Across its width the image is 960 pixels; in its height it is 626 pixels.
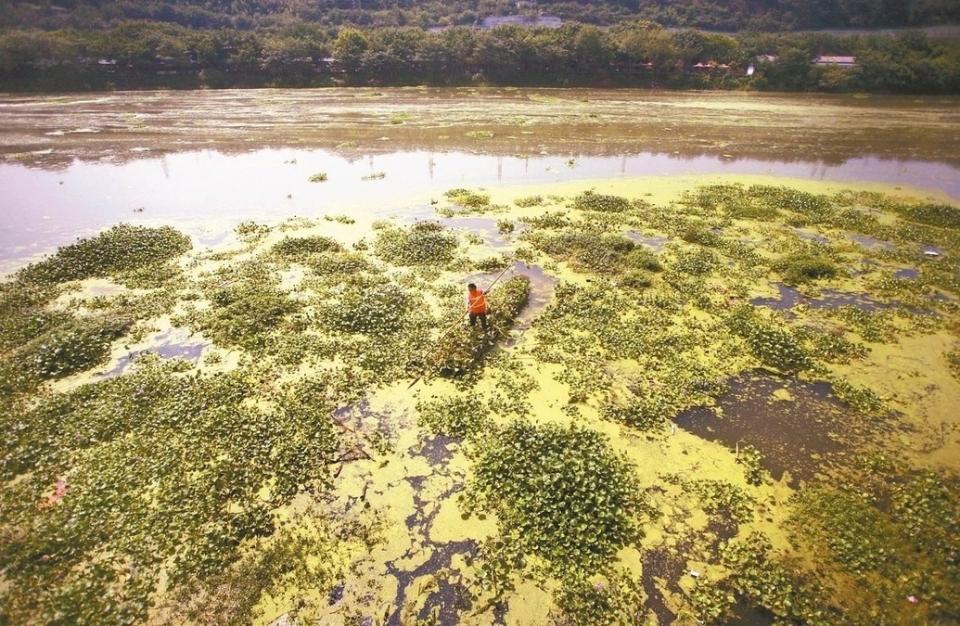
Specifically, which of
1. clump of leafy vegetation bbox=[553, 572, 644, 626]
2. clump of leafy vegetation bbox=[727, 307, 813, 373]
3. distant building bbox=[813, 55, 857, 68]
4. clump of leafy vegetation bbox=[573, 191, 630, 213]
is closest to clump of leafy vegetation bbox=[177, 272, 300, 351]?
clump of leafy vegetation bbox=[553, 572, 644, 626]

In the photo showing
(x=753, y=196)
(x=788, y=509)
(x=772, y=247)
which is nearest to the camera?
(x=788, y=509)

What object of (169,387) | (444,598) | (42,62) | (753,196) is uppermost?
(42,62)

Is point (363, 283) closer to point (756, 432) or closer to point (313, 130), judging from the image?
point (756, 432)

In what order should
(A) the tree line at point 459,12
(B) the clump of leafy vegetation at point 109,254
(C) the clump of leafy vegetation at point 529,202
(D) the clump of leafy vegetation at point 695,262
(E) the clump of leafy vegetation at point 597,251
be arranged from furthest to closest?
(A) the tree line at point 459,12
(C) the clump of leafy vegetation at point 529,202
(E) the clump of leafy vegetation at point 597,251
(D) the clump of leafy vegetation at point 695,262
(B) the clump of leafy vegetation at point 109,254

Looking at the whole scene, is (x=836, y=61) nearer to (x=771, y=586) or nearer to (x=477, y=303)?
(x=477, y=303)

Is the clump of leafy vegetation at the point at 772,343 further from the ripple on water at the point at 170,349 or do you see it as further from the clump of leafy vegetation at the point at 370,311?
the ripple on water at the point at 170,349

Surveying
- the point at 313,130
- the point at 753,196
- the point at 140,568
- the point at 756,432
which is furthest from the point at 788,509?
the point at 313,130

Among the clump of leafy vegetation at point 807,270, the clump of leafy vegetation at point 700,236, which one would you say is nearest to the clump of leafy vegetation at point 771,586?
the clump of leafy vegetation at point 807,270
